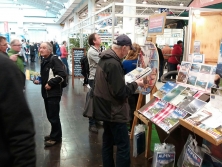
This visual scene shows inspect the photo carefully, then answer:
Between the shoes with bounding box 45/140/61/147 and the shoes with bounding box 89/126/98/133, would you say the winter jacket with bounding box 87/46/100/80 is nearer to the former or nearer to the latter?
the shoes with bounding box 89/126/98/133

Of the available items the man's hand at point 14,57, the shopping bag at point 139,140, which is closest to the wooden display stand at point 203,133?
the shopping bag at point 139,140

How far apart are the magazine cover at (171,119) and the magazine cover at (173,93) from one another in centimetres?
20

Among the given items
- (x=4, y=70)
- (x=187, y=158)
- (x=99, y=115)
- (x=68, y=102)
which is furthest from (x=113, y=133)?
(x=68, y=102)

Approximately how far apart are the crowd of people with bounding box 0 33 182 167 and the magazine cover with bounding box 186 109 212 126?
571 mm

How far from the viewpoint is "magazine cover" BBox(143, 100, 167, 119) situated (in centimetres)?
267

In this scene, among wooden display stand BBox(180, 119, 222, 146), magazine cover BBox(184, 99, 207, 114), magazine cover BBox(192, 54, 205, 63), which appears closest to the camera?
wooden display stand BBox(180, 119, 222, 146)

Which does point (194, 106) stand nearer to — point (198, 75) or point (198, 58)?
point (198, 75)

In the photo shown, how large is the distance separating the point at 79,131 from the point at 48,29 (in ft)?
93.1

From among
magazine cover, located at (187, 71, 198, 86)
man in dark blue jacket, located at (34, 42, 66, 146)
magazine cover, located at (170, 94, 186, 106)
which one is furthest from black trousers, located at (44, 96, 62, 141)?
magazine cover, located at (187, 71, 198, 86)

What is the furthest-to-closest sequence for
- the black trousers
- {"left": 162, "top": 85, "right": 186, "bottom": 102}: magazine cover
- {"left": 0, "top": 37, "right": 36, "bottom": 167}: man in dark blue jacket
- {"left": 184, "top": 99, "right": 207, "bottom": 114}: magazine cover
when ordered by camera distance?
the black trousers → {"left": 162, "top": 85, "right": 186, "bottom": 102}: magazine cover → {"left": 184, "top": 99, "right": 207, "bottom": 114}: magazine cover → {"left": 0, "top": 37, "right": 36, "bottom": 167}: man in dark blue jacket

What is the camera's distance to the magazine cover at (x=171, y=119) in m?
2.34

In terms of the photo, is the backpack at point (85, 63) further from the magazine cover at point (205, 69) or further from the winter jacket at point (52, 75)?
the magazine cover at point (205, 69)

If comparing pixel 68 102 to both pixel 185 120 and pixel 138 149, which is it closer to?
pixel 138 149

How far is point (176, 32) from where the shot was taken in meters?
14.9
